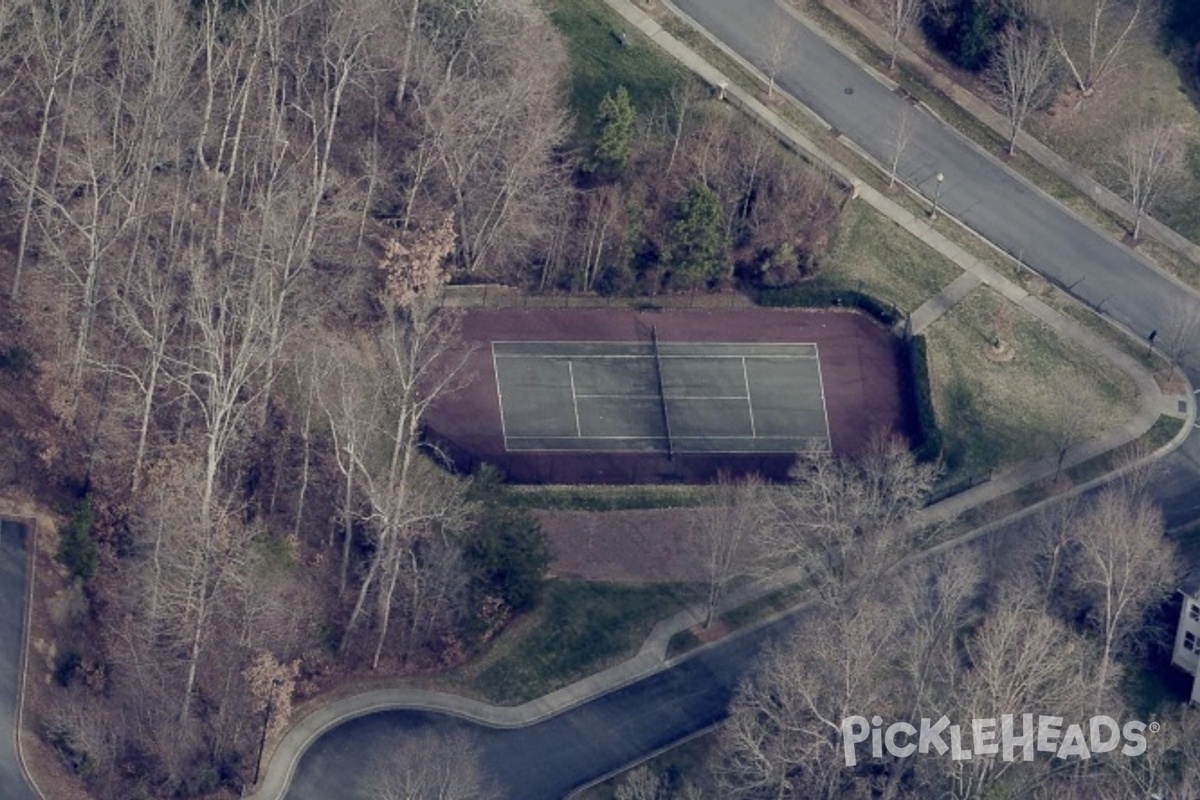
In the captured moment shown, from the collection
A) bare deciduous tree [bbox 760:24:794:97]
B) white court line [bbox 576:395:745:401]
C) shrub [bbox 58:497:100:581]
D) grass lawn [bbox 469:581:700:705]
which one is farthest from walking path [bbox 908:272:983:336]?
shrub [bbox 58:497:100:581]

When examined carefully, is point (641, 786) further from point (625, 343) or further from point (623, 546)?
point (625, 343)

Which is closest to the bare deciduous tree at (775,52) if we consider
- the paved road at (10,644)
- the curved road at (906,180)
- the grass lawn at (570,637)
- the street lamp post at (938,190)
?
the curved road at (906,180)

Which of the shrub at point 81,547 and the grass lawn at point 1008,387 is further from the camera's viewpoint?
the grass lawn at point 1008,387

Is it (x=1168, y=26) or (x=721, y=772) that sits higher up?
(x=1168, y=26)

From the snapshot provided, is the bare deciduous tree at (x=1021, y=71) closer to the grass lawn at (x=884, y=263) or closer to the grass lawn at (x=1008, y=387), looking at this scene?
the grass lawn at (x=884, y=263)

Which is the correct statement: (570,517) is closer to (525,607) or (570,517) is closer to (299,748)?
(525,607)

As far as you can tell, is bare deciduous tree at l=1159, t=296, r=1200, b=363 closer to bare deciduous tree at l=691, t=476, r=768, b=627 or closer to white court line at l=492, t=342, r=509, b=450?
bare deciduous tree at l=691, t=476, r=768, b=627

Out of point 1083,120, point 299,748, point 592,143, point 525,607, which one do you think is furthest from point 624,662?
point 1083,120
